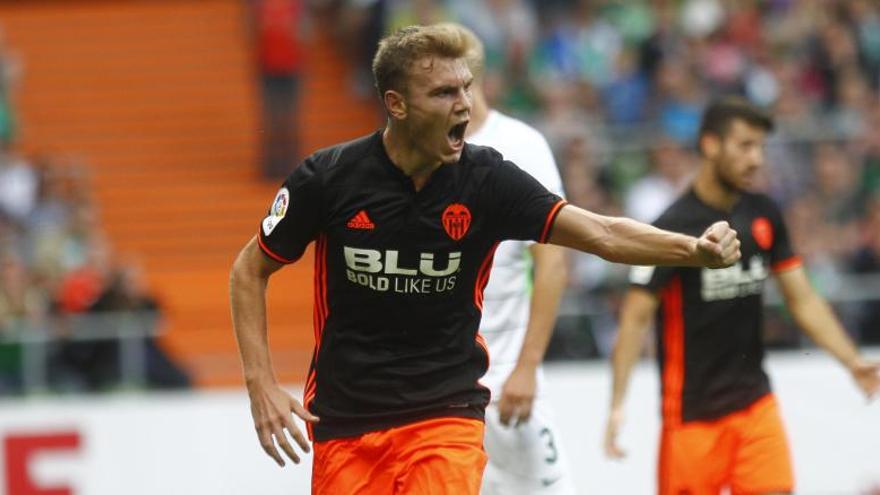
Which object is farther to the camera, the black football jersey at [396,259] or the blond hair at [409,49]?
the black football jersey at [396,259]

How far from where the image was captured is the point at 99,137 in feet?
59.7

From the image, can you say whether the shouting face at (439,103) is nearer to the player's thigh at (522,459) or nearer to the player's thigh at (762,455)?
the player's thigh at (522,459)

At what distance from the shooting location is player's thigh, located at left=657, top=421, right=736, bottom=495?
805 centimetres

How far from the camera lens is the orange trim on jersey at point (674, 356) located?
8180mm

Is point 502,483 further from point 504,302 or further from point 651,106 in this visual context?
point 651,106

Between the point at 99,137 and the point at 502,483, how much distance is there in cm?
1127

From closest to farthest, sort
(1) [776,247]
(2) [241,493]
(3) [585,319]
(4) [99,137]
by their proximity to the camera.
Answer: (1) [776,247]
(2) [241,493]
(3) [585,319]
(4) [99,137]

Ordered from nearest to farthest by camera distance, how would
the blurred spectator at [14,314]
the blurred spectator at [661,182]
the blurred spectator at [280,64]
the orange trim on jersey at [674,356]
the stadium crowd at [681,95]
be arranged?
the orange trim on jersey at [674,356] → the blurred spectator at [14,314] → the stadium crowd at [681,95] → the blurred spectator at [661,182] → the blurred spectator at [280,64]

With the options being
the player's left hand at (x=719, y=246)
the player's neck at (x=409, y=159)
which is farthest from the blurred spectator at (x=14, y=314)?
the player's left hand at (x=719, y=246)

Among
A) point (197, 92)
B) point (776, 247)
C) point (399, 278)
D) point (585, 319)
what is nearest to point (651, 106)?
point (585, 319)

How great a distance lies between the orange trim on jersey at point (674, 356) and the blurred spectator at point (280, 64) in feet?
27.9

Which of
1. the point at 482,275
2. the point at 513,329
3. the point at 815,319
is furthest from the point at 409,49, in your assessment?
the point at 815,319

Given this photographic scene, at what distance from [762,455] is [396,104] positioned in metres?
2.76

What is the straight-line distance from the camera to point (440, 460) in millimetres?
6195
